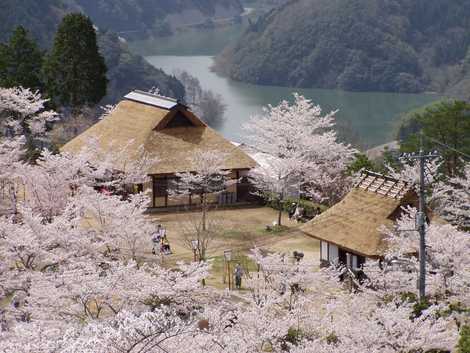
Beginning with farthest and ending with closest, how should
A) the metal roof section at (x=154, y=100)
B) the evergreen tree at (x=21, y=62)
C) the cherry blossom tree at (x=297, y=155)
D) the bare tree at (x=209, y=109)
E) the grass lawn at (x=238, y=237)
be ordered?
the bare tree at (x=209, y=109)
the evergreen tree at (x=21, y=62)
the metal roof section at (x=154, y=100)
the cherry blossom tree at (x=297, y=155)
the grass lawn at (x=238, y=237)

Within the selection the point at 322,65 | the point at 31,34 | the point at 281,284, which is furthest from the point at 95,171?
the point at 322,65

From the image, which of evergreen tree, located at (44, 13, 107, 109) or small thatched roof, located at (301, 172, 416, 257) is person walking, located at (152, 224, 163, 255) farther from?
evergreen tree, located at (44, 13, 107, 109)

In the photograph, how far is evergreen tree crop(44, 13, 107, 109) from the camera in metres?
40.2

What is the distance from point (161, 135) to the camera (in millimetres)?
33906

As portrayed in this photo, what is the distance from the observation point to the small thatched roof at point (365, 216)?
24.9 m

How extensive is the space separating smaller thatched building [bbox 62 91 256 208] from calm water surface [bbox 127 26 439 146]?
4337cm

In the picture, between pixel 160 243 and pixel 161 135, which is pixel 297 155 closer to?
pixel 161 135

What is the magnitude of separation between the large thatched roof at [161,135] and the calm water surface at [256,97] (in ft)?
142

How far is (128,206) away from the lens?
2480 centimetres

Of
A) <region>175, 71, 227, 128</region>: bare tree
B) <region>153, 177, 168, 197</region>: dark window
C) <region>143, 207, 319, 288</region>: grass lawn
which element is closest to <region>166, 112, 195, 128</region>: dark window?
<region>153, 177, 168, 197</region>: dark window

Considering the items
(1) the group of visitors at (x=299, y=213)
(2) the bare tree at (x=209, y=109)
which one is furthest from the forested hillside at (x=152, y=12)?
(1) the group of visitors at (x=299, y=213)

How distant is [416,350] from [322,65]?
114 meters

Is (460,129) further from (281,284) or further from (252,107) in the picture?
(252,107)

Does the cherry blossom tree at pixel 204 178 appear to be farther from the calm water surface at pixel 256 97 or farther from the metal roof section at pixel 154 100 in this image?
the calm water surface at pixel 256 97
